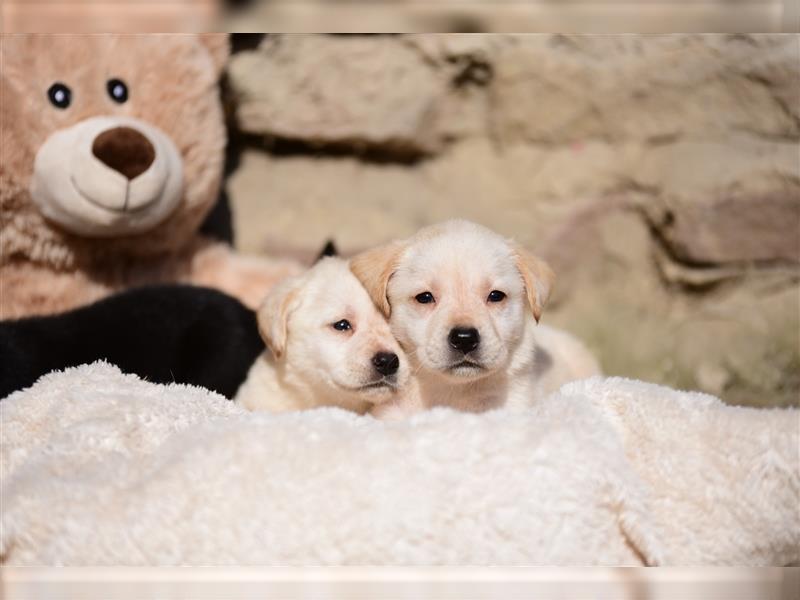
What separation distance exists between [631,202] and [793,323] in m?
0.88

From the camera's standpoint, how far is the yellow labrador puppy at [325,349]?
2.62m

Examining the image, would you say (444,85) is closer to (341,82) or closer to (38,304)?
(341,82)

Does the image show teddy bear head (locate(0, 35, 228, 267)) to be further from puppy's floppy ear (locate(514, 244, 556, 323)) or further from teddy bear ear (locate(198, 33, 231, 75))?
puppy's floppy ear (locate(514, 244, 556, 323))

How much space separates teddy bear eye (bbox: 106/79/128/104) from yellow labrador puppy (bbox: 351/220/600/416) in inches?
41.9

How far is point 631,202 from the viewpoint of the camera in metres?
4.02

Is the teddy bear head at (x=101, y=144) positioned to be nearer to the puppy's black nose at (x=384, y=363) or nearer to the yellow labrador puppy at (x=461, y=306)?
the yellow labrador puppy at (x=461, y=306)

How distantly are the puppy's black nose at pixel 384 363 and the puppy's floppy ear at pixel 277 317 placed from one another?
12.7 inches

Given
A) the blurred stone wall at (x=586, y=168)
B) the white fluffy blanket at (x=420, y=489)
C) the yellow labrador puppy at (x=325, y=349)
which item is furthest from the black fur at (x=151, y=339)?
the blurred stone wall at (x=586, y=168)

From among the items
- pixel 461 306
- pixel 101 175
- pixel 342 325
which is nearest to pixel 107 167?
pixel 101 175

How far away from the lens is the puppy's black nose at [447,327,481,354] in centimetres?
240

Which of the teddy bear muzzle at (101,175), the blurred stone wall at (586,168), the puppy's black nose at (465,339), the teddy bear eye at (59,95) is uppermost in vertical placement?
the teddy bear eye at (59,95)

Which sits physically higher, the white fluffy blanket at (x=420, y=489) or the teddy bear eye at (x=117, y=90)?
the teddy bear eye at (x=117, y=90)

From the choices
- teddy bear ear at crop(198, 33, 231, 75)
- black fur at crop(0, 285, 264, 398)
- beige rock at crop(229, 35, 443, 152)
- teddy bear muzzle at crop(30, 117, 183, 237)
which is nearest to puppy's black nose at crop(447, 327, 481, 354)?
black fur at crop(0, 285, 264, 398)

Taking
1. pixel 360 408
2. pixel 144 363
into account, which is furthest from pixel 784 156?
pixel 144 363
